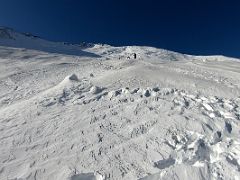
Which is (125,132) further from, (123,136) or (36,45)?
(36,45)

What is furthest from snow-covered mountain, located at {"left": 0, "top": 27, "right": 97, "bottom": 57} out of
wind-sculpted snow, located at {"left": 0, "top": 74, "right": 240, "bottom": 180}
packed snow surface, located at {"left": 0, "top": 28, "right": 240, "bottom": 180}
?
wind-sculpted snow, located at {"left": 0, "top": 74, "right": 240, "bottom": 180}

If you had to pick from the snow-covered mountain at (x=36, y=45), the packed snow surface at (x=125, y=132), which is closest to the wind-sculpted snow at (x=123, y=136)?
the packed snow surface at (x=125, y=132)

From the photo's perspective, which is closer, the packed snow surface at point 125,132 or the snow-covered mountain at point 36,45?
the packed snow surface at point 125,132

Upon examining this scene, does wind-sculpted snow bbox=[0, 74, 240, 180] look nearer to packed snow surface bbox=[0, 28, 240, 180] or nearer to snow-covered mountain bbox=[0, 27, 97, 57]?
packed snow surface bbox=[0, 28, 240, 180]

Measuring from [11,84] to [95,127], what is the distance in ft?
34.1

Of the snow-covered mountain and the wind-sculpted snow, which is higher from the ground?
the wind-sculpted snow

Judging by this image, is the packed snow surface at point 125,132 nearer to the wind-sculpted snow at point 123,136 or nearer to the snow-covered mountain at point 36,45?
the wind-sculpted snow at point 123,136

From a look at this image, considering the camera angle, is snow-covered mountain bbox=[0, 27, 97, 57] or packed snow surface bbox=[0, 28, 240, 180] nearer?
packed snow surface bbox=[0, 28, 240, 180]

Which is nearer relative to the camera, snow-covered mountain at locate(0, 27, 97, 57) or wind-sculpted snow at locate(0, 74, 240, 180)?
wind-sculpted snow at locate(0, 74, 240, 180)

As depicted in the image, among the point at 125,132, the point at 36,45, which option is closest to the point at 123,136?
the point at 125,132

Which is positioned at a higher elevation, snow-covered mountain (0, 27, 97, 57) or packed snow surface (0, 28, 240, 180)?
packed snow surface (0, 28, 240, 180)

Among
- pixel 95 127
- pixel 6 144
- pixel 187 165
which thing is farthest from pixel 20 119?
pixel 187 165

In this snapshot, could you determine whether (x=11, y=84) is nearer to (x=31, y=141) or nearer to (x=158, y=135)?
(x=31, y=141)

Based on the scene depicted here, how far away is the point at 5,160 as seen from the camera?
23.1 ft
